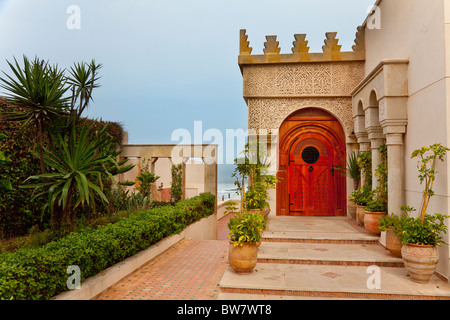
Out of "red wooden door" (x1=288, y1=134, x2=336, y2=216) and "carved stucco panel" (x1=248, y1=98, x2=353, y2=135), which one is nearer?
"carved stucco panel" (x1=248, y1=98, x2=353, y2=135)

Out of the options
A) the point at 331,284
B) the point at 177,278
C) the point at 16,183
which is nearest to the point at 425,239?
the point at 331,284

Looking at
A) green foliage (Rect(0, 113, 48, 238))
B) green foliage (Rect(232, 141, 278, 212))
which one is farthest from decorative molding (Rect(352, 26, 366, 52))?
green foliage (Rect(0, 113, 48, 238))

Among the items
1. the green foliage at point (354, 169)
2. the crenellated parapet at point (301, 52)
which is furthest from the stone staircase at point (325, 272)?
the crenellated parapet at point (301, 52)

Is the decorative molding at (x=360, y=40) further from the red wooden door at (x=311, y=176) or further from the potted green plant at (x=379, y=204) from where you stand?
the potted green plant at (x=379, y=204)

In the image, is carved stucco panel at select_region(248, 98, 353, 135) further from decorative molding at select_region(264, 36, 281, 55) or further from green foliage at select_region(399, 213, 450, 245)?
green foliage at select_region(399, 213, 450, 245)

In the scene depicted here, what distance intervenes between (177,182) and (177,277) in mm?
6639

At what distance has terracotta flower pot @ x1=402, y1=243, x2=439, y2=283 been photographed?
3.71 m

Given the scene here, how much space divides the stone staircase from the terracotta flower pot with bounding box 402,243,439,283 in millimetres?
114

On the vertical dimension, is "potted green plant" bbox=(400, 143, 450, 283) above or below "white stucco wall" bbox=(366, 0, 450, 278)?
below

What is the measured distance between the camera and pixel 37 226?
17.6ft

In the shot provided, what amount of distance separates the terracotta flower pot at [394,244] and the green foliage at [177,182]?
7.26 metres

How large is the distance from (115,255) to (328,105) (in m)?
5.98

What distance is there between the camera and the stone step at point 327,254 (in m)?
4.48

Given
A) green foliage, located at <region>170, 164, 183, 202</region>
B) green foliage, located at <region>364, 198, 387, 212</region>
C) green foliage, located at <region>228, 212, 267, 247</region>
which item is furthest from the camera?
green foliage, located at <region>170, 164, 183, 202</region>
